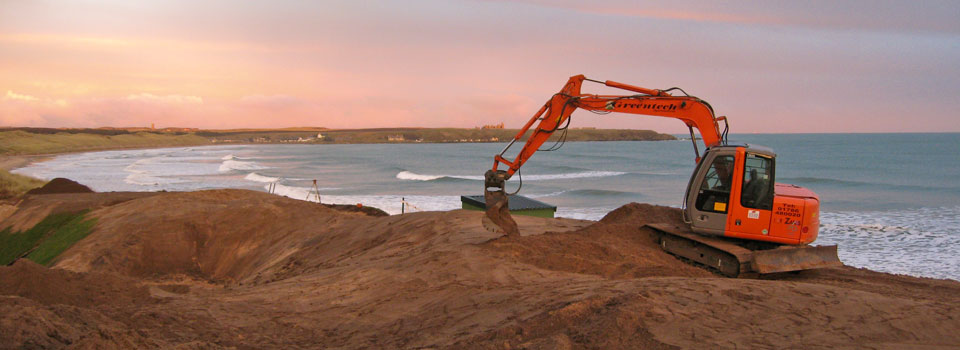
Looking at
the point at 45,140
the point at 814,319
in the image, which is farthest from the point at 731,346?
the point at 45,140

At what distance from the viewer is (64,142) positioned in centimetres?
9812

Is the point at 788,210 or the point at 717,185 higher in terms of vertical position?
the point at 717,185

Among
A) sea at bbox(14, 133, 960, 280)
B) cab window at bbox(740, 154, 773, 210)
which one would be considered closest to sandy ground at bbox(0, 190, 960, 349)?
cab window at bbox(740, 154, 773, 210)

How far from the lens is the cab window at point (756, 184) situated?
960cm

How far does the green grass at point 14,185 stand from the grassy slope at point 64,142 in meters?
54.5

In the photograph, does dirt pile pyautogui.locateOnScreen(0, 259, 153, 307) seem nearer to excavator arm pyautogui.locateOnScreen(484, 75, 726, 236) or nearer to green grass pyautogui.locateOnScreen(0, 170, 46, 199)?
excavator arm pyautogui.locateOnScreen(484, 75, 726, 236)

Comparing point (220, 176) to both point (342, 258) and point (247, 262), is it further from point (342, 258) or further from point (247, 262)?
point (342, 258)

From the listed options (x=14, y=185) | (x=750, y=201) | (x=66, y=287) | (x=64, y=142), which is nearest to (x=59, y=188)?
(x=14, y=185)

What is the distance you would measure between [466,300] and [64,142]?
117 m

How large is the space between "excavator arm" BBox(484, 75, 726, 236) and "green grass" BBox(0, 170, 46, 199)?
27602 millimetres

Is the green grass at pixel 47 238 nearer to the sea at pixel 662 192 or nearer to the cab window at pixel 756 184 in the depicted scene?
the sea at pixel 662 192

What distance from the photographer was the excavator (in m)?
9.60

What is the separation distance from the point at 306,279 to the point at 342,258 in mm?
2322

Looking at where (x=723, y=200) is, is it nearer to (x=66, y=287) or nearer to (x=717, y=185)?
(x=717, y=185)
